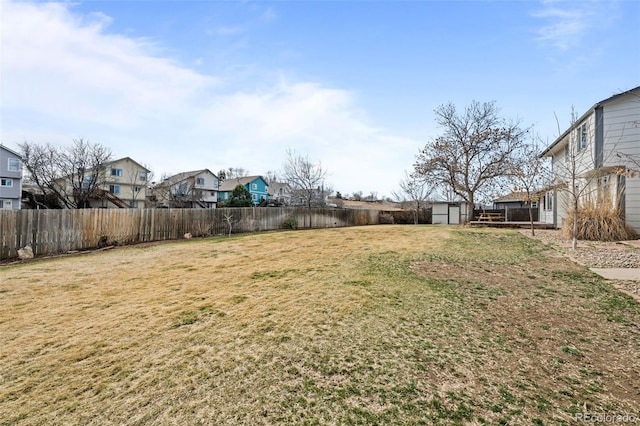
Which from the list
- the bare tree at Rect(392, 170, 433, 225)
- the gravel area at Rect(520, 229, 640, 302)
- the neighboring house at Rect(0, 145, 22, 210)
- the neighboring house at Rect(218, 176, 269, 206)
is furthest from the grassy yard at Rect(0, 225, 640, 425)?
the neighboring house at Rect(218, 176, 269, 206)

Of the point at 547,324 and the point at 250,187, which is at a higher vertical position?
the point at 250,187

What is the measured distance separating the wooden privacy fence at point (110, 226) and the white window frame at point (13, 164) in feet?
73.1

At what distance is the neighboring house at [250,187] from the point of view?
141 feet

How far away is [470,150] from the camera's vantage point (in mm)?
20047

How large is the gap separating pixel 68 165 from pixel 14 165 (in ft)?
18.6

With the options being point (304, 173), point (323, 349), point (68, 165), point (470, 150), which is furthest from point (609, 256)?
point (68, 165)

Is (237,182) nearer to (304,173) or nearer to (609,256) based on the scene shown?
(304,173)

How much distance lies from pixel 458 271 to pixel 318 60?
858 cm

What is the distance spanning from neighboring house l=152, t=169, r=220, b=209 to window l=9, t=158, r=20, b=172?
38.7 ft

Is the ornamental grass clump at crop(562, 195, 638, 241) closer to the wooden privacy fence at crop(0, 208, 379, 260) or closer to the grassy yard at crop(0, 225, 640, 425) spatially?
the grassy yard at crop(0, 225, 640, 425)

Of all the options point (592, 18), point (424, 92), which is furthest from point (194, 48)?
point (592, 18)

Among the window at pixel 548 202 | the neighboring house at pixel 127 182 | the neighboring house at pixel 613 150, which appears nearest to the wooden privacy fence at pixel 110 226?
the neighboring house at pixel 613 150

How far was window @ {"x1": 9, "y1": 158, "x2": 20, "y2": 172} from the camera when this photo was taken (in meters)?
24.1

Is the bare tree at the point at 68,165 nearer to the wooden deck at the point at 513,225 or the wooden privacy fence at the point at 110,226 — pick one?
the wooden privacy fence at the point at 110,226
